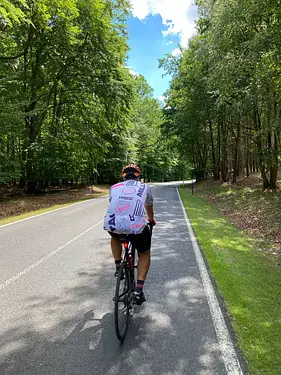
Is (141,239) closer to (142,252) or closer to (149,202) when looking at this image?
(142,252)

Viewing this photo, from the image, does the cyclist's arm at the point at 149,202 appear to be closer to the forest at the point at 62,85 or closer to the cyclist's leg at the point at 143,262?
the cyclist's leg at the point at 143,262

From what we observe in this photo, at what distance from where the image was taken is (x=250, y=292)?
479 cm

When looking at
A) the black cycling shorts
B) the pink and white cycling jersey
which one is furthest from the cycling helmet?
the black cycling shorts

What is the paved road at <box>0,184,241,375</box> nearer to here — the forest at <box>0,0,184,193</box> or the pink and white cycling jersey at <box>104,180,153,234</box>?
the pink and white cycling jersey at <box>104,180,153,234</box>

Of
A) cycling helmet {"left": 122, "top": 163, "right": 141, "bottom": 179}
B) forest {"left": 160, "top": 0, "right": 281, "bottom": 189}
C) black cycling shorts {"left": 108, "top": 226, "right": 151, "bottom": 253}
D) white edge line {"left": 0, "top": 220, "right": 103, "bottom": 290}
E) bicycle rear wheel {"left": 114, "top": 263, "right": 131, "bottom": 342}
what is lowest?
white edge line {"left": 0, "top": 220, "right": 103, "bottom": 290}

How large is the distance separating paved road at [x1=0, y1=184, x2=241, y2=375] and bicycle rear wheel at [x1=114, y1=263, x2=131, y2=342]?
0.49 ft

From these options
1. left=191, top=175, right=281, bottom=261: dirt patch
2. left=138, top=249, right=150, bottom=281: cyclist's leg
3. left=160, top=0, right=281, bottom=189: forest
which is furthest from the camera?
left=160, top=0, right=281, bottom=189: forest

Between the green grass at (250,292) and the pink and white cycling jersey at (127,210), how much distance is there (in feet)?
5.74

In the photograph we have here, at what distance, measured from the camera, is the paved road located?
302cm

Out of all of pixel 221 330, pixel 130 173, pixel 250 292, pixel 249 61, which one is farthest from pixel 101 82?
pixel 221 330

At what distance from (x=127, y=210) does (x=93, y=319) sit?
1.53 m

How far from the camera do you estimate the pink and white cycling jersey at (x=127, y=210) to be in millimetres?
3637

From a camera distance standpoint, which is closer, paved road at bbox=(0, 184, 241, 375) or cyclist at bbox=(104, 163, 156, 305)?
paved road at bbox=(0, 184, 241, 375)

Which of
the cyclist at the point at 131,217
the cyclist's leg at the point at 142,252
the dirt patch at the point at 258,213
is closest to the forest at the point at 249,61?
the dirt patch at the point at 258,213
